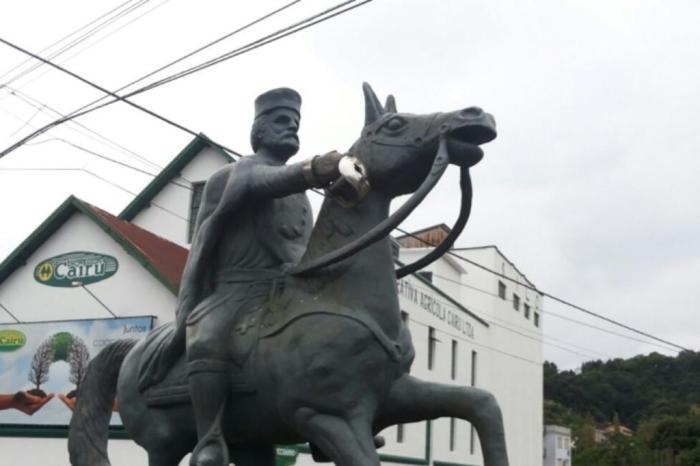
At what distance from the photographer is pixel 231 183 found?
4648mm

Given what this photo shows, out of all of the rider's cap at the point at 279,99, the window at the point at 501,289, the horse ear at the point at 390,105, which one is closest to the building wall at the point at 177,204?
the window at the point at 501,289

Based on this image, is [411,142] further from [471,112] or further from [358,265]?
[358,265]

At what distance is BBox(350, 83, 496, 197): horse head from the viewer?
4.23 m

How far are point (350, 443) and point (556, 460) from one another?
167 ft

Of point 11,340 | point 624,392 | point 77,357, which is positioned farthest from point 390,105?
point 624,392

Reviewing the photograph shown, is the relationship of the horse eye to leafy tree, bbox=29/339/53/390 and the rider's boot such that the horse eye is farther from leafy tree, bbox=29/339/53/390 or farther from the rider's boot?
leafy tree, bbox=29/339/53/390

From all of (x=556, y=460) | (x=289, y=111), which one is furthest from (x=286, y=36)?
(x=556, y=460)

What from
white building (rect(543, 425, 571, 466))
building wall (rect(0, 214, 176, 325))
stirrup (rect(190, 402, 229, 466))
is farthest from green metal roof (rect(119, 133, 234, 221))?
white building (rect(543, 425, 571, 466))

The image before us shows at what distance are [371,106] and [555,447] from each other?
167 feet

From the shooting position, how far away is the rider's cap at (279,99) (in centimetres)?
488

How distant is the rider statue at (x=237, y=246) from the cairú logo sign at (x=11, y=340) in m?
16.7

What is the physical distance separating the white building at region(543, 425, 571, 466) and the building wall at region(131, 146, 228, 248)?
108ft

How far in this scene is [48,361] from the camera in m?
20.1

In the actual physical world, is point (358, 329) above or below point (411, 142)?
below
